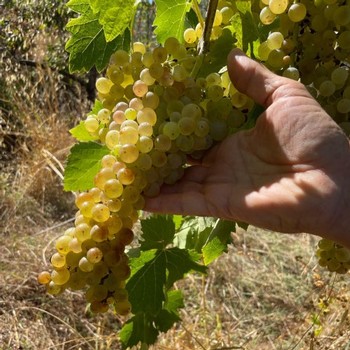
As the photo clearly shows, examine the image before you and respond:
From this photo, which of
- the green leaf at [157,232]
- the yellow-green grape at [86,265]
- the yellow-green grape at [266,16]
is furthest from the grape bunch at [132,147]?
the green leaf at [157,232]

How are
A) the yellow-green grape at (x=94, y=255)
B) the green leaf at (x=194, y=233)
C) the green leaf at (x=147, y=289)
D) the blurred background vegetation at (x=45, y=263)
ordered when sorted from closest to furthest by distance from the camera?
the yellow-green grape at (x=94, y=255) < the green leaf at (x=147, y=289) < the green leaf at (x=194, y=233) < the blurred background vegetation at (x=45, y=263)

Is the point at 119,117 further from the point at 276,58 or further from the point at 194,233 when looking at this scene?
the point at 194,233

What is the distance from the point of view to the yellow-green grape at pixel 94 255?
82 centimetres

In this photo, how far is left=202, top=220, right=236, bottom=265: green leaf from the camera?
114cm

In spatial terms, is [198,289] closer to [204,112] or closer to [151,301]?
[151,301]

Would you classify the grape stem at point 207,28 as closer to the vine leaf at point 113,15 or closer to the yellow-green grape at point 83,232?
the vine leaf at point 113,15

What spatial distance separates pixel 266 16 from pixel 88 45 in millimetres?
342

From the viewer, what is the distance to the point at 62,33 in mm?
5492

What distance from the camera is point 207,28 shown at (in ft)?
3.09

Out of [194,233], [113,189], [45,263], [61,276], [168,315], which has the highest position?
[113,189]

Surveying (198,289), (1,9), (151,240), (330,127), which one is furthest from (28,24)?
(330,127)

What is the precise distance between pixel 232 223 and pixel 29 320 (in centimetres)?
177

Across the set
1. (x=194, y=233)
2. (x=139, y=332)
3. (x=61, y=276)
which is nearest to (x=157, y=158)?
(x=61, y=276)

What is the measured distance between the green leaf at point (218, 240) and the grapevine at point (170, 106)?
222mm
